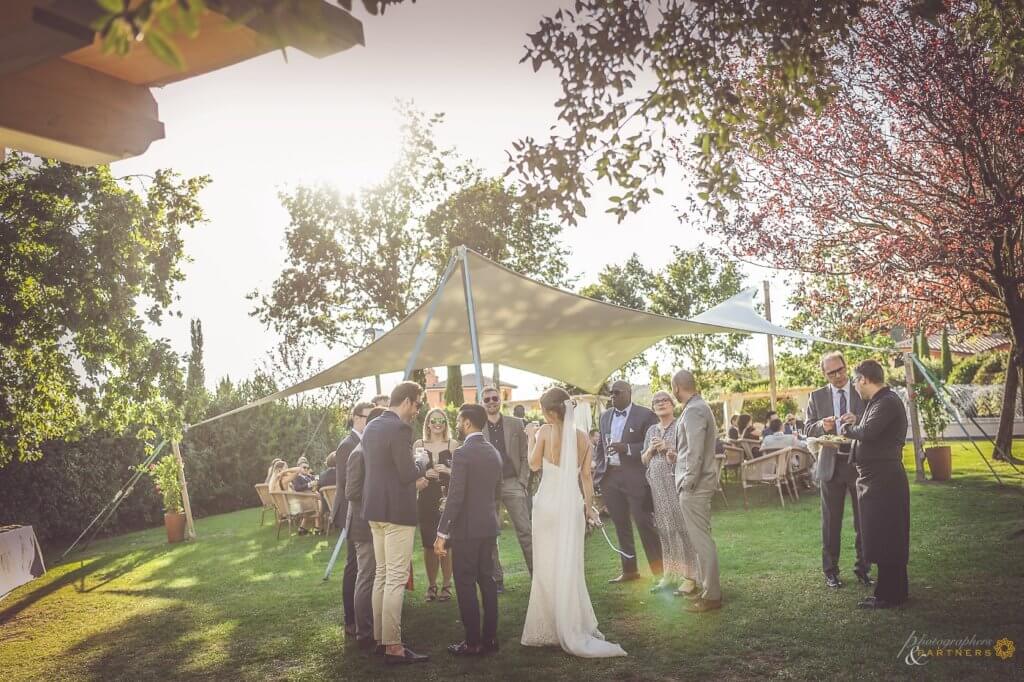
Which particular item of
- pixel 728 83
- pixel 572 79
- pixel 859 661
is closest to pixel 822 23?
pixel 728 83

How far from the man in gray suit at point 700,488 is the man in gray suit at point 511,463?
5.00 feet

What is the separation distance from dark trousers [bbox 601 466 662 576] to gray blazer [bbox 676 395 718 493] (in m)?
1.02

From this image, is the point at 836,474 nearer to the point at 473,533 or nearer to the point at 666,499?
the point at 666,499

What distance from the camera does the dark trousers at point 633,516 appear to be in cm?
621

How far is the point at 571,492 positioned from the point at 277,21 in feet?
12.0

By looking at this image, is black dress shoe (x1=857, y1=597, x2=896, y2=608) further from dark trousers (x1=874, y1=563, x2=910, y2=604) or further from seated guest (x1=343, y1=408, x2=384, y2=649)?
seated guest (x1=343, y1=408, x2=384, y2=649)

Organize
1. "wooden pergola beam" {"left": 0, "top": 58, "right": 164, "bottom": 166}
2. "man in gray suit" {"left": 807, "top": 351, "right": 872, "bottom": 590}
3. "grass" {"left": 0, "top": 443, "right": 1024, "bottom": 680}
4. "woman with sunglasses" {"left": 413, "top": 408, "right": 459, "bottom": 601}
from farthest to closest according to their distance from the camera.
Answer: "woman with sunglasses" {"left": 413, "top": 408, "right": 459, "bottom": 601} < "man in gray suit" {"left": 807, "top": 351, "right": 872, "bottom": 590} < "grass" {"left": 0, "top": 443, "right": 1024, "bottom": 680} < "wooden pergola beam" {"left": 0, "top": 58, "right": 164, "bottom": 166}

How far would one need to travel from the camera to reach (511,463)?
20.7 feet

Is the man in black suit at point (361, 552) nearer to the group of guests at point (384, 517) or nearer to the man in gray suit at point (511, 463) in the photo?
the group of guests at point (384, 517)

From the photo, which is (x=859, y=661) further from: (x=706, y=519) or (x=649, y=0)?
(x=649, y=0)

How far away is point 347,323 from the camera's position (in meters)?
23.0

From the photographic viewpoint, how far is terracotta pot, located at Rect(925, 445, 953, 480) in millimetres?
10781

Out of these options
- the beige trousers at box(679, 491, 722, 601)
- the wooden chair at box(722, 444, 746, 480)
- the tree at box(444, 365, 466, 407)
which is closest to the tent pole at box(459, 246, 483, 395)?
the beige trousers at box(679, 491, 722, 601)

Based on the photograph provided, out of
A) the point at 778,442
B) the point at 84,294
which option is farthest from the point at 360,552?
the point at 778,442
